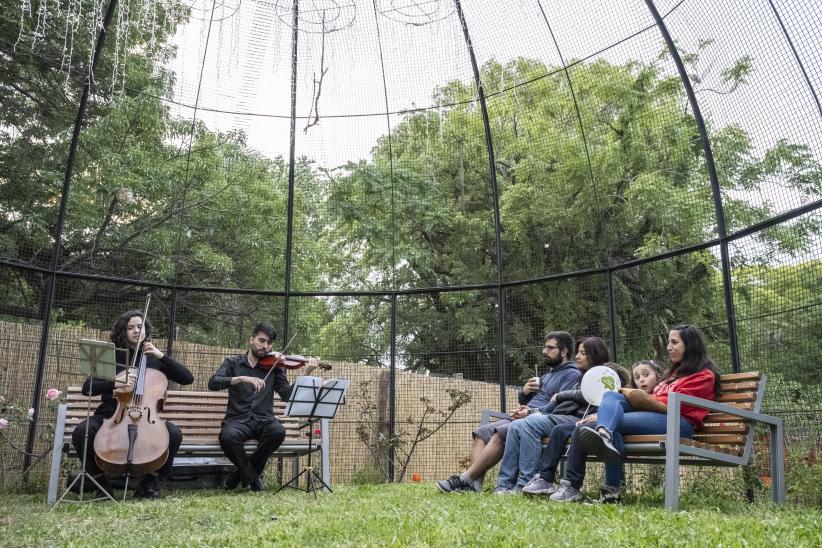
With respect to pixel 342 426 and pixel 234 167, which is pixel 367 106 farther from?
pixel 342 426

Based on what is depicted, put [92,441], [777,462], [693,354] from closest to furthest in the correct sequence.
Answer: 1. [777,462]
2. [693,354]
3. [92,441]

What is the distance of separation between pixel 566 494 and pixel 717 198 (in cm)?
277

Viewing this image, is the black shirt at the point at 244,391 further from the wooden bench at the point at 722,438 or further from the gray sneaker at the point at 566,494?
the wooden bench at the point at 722,438

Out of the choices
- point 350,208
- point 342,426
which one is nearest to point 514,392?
point 342,426

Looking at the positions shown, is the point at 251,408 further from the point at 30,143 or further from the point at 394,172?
the point at 30,143

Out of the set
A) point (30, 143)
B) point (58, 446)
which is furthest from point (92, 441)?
point (30, 143)

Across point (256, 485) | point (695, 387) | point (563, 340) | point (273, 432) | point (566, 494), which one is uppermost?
point (563, 340)

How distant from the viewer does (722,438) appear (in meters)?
4.18

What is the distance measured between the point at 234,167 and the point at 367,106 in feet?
7.03

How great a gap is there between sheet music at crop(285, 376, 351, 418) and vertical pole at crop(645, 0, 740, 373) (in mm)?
2838

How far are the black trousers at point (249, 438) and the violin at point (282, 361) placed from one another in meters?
0.44

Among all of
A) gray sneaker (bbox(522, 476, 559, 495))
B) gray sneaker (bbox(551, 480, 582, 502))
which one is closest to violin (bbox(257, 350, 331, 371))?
gray sneaker (bbox(522, 476, 559, 495))

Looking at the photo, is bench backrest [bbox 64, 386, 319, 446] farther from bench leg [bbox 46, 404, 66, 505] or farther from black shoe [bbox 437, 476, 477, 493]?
black shoe [bbox 437, 476, 477, 493]

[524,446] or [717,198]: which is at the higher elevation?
[717,198]
